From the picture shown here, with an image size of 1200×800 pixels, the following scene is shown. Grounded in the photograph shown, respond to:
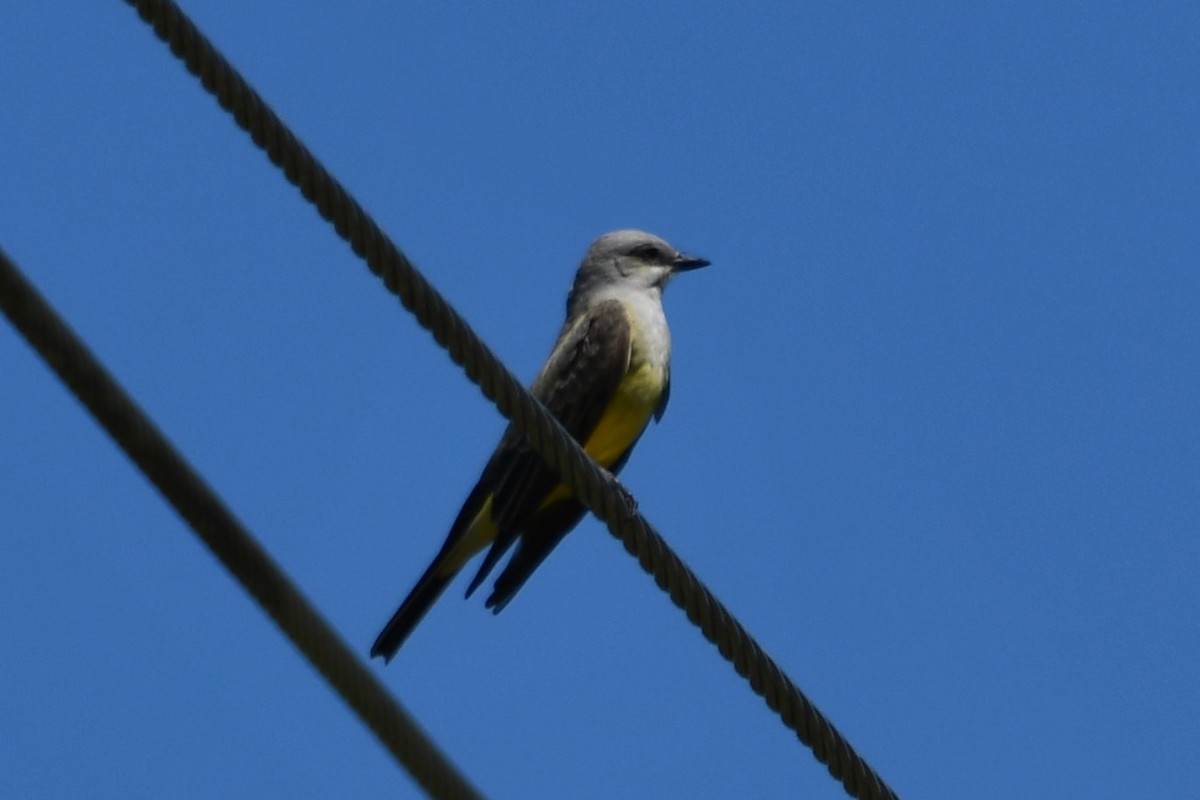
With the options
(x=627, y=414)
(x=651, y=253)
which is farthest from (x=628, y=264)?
(x=627, y=414)

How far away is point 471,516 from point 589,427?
22.1 inches

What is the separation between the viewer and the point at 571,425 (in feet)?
22.4

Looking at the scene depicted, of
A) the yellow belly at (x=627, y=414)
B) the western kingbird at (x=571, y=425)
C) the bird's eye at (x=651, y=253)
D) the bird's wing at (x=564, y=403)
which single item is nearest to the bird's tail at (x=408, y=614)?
the western kingbird at (x=571, y=425)

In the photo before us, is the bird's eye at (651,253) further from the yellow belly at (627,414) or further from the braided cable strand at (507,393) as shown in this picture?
the braided cable strand at (507,393)

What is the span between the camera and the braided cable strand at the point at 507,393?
337cm

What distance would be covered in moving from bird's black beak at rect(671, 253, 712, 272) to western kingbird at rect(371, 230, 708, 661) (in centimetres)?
14

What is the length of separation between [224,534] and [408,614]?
3464 mm

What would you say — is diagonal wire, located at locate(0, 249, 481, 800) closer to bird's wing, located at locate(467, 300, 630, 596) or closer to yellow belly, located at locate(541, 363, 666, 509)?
bird's wing, located at locate(467, 300, 630, 596)

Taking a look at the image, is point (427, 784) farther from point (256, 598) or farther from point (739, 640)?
point (739, 640)

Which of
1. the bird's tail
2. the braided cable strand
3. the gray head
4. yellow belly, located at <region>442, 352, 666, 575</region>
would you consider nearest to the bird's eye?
the gray head

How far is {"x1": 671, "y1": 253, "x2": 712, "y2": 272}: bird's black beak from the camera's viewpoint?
7.97m

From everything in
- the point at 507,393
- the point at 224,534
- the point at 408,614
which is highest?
the point at 408,614

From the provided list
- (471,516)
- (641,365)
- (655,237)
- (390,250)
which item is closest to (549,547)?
(471,516)

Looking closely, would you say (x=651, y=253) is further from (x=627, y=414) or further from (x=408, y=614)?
(x=408, y=614)
